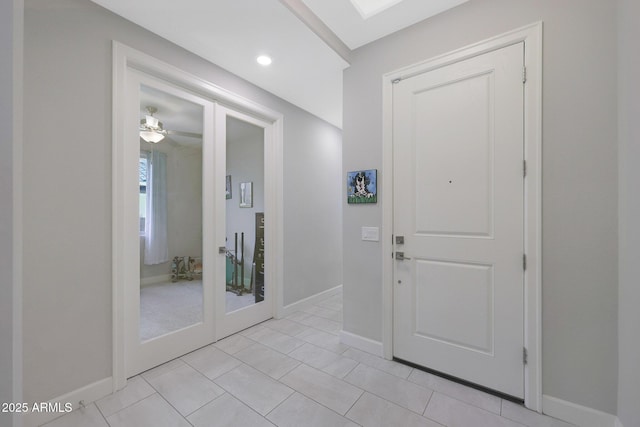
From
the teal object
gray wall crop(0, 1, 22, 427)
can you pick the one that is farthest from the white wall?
gray wall crop(0, 1, 22, 427)

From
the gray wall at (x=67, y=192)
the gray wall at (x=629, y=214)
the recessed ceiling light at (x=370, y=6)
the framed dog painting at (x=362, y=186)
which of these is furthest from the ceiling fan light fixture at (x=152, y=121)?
the gray wall at (x=629, y=214)

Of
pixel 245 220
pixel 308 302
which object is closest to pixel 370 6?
pixel 245 220

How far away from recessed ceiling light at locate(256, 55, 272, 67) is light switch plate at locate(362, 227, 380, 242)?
70.9 inches

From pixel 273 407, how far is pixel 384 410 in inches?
27.9

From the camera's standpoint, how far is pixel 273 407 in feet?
5.32

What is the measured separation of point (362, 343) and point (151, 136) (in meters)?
2.57

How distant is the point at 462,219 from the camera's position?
1.86m

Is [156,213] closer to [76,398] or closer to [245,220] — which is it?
[245,220]

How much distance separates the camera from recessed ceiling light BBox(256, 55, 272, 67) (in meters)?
2.31

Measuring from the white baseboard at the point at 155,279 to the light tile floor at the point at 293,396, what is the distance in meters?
0.68

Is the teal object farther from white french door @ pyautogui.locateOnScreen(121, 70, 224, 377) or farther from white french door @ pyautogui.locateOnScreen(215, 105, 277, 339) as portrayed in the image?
white french door @ pyautogui.locateOnScreen(121, 70, 224, 377)

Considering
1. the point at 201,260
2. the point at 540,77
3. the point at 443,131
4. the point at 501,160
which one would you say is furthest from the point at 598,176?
the point at 201,260

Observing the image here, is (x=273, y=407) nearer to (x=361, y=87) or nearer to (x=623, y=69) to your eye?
(x=361, y=87)

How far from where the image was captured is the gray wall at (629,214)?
1236 mm
